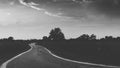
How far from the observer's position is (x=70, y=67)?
11242mm

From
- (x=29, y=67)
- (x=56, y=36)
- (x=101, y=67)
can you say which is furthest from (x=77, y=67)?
(x=56, y=36)

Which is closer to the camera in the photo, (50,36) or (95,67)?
(95,67)

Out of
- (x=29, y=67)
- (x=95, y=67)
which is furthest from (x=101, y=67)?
(x=29, y=67)

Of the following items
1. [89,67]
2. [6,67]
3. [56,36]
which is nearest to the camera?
[89,67]

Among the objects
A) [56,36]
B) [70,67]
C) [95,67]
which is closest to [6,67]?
[70,67]

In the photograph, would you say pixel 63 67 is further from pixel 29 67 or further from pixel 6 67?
pixel 6 67

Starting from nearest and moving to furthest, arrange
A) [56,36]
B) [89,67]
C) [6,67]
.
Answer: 1. [89,67]
2. [6,67]
3. [56,36]

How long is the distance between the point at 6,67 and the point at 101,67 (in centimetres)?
431

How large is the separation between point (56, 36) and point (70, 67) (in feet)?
421

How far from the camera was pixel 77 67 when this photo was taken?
11250mm

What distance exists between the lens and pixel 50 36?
460ft

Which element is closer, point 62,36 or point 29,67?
point 29,67

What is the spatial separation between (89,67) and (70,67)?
76 cm

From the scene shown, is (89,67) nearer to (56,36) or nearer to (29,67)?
(29,67)
